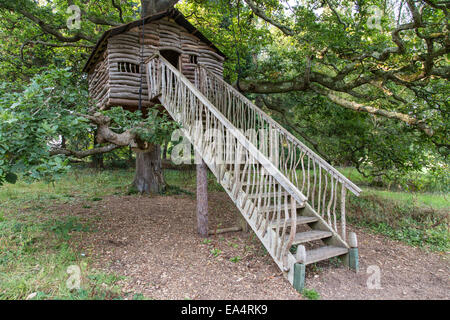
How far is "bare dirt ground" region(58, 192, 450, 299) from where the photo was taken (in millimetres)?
3545

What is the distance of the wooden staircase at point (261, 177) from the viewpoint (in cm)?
369

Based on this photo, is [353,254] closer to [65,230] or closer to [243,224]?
[243,224]

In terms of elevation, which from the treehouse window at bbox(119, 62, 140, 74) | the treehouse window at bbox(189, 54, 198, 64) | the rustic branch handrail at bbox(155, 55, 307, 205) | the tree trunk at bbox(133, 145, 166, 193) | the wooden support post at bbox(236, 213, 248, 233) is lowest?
the wooden support post at bbox(236, 213, 248, 233)

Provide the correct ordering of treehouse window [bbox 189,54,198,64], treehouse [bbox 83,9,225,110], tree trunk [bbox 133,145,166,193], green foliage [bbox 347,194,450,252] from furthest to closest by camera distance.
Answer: tree trunk [bbox 133,145,166,193] < treehouse window [bbox 189,54,198,64] < treehouse [bbox 83,9,225,110] < green foliage [bbox 347,194,450,252]

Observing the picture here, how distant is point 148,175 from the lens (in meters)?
9.35

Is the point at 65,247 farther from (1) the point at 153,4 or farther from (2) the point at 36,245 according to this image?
(1) the point at 153,4

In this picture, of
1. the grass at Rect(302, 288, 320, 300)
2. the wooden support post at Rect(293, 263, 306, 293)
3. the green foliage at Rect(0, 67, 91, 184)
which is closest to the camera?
the green foliage at Rect(0, 67, 91, 184)

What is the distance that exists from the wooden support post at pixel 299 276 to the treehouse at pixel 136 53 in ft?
17.2

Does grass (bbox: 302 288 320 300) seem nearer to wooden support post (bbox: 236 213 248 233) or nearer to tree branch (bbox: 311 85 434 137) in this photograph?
wooden support post (bbox: 236 213 248 233)

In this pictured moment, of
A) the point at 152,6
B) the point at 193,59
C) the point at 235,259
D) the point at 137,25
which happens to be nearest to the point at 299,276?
the point at 235,259

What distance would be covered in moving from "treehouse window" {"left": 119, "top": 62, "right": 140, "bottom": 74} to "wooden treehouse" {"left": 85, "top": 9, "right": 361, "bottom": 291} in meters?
0.03

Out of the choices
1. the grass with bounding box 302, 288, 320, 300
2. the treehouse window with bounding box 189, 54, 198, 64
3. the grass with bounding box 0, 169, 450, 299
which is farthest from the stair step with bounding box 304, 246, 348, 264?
the treehouse window with bounding box 189, 54, 198, 64

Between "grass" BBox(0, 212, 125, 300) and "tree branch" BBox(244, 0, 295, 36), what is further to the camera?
"tree branch" BBox(244, 0, 295, 36)
